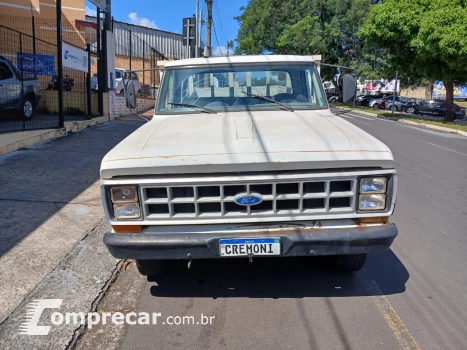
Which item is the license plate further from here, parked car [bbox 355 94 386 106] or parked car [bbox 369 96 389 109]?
parked car [bbox 355 94 386 106]

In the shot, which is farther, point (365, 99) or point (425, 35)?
point (365, 99)

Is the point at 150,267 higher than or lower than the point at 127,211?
lower

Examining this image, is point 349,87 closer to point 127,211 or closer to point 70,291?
point 127,211

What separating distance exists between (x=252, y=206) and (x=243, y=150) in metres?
0.43

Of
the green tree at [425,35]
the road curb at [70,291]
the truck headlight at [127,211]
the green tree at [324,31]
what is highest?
the green tree at [324,31]

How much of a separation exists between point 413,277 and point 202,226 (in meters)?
2.17

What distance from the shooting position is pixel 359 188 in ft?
10.7

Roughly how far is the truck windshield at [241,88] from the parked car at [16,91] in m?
7.42

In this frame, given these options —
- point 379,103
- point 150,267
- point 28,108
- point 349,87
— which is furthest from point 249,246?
point 379,103

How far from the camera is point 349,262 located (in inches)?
155

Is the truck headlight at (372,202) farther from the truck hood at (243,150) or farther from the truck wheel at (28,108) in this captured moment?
the truck wheel at (28,108)

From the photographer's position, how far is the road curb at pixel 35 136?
A: 29.3 ft

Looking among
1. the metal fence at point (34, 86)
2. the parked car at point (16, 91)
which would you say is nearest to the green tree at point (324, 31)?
the metal fence at point (34, 86)

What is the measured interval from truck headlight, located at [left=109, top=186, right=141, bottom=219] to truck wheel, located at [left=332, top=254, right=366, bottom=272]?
1.86 metres
